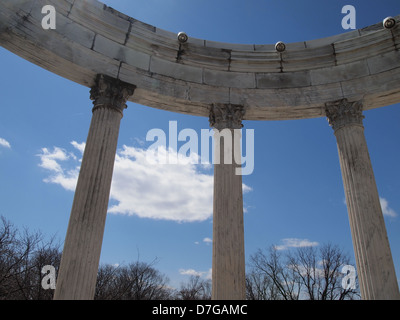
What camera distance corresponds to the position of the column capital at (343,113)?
46188mm

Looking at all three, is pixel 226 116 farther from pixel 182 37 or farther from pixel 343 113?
pixel 343 113

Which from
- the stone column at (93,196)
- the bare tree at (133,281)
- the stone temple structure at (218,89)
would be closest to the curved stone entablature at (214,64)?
the stone temple structure at (218,89)

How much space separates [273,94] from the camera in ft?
168

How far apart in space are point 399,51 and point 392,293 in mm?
33781

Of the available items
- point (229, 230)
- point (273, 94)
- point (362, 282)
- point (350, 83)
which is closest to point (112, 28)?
point (273, 94)

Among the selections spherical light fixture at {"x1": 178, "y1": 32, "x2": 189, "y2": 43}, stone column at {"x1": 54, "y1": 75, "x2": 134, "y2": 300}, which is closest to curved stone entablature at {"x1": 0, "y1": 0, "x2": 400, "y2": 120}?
spherical light fixture at {"x1": 178, "y1": 32, "x2": 189, "y2": 43}

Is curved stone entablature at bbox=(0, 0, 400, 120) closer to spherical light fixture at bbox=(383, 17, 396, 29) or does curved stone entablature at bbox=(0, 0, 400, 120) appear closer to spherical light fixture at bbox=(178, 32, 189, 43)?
spherical light fixture at bbox=(178, 32, 189, 43)

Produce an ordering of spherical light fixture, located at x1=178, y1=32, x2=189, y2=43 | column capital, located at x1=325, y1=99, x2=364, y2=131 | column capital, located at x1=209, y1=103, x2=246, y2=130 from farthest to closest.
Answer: spherical light fixture, located at x1=178, y1=32, x2=189, y2=43 < column capital, located at x1=209, y1=103, x2=246, y2=130 < column capital, located at x1=325, y1=99, x2=364, y2=131

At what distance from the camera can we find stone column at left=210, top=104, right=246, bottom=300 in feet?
124

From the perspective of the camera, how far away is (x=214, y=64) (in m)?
52.3

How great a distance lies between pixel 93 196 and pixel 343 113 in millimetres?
35629

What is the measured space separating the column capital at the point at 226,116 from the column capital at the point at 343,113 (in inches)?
506

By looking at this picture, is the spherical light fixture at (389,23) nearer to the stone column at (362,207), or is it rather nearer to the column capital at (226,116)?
the stone column at (362,207)
